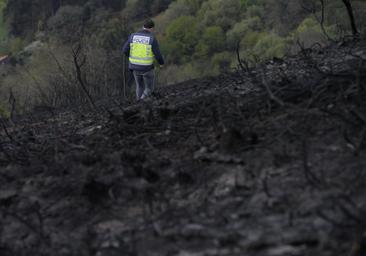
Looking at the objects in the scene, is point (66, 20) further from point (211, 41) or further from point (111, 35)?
point (111, 35)

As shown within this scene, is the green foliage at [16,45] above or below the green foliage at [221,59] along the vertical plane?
below

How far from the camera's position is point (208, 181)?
481cm

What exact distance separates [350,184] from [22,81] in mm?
30056

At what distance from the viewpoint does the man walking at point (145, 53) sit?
9977 mm

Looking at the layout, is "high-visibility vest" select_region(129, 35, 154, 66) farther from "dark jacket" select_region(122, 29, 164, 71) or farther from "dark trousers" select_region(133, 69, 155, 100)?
"dark trousers" select_region(133, 69, 155, 100)

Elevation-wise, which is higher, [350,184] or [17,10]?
[350,184]

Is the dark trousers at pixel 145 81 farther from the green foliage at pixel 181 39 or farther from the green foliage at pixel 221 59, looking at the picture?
the green foliage at pixel 181 39

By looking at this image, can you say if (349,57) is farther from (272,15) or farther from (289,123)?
(272,15)

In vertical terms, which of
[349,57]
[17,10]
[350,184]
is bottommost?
[17,10]

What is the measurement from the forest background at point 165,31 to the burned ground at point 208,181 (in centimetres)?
1844

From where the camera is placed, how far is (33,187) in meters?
5.43

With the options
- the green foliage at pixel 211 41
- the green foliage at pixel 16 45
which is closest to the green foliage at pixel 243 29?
the green foliage at pixel 211 41

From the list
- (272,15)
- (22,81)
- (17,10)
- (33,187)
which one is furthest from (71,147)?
(17,10)

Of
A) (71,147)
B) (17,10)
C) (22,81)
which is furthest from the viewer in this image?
(17,10)
